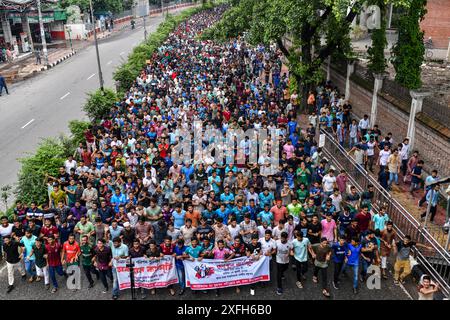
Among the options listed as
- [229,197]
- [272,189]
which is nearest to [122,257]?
[229,197]

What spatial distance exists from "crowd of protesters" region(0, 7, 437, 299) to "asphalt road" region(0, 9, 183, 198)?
4.67m

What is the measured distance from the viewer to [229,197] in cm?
1108

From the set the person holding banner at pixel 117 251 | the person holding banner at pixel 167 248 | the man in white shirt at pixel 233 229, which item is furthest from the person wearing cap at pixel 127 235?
the man in white shirt at pixel 233 229

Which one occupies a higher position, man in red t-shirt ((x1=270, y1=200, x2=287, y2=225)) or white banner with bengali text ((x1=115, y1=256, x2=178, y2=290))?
man in red t-shirt ((x1=270, y1=200, x2=287, y2=225))

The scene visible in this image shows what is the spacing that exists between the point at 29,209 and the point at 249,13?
49.2 ft

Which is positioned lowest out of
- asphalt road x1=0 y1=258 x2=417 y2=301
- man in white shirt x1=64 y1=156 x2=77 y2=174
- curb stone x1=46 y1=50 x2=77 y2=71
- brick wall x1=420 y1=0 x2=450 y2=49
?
asphalt road x1=0 y1=258 x2=417 y2=301

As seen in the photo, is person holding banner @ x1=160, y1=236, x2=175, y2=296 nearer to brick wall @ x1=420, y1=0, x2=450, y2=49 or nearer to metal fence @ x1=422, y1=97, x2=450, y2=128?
metal fence @ x1=422, y1=97, x2=450, y2=128

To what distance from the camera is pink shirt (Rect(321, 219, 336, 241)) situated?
9.72 m

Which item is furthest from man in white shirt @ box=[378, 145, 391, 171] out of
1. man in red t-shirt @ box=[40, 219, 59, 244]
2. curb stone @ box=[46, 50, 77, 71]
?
curb stone @ box=[46, 50, 77, 71]

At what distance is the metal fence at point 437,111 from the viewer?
44.3 ft

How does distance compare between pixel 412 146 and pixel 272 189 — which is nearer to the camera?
pixel 272 189

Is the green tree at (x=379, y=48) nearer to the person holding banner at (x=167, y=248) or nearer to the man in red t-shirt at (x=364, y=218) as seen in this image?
the man in red t-shirt at (x=364, y=218)

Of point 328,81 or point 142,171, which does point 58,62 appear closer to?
point 328,81

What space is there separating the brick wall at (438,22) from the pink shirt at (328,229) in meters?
27.7
